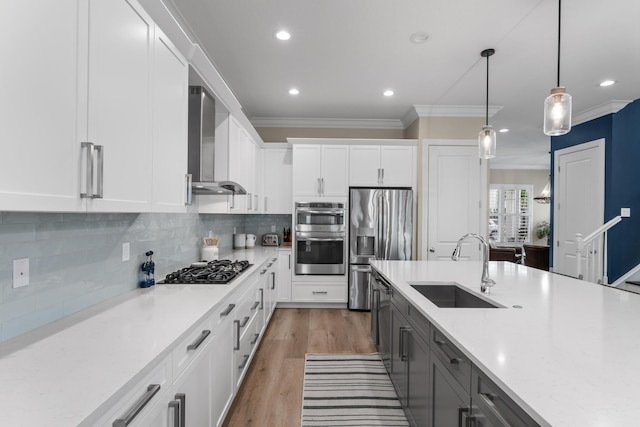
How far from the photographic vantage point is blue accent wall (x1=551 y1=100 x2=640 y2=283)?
14.1ft

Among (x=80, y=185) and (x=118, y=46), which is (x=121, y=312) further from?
(x=118, y=46)

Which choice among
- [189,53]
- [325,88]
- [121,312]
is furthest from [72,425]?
[325,88]

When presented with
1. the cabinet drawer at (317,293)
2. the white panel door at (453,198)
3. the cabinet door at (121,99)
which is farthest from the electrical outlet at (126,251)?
the white panel door at (453,198)

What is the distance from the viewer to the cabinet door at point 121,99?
3.86 feet

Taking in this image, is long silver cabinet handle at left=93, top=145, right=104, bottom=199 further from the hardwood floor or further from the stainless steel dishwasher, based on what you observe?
the stainless steel dishwasher

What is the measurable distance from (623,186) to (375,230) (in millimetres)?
3353

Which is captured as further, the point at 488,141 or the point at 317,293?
the point at 317,293

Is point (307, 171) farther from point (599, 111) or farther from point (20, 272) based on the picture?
point (599, 111)

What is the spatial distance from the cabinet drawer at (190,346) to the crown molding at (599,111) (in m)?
5.54

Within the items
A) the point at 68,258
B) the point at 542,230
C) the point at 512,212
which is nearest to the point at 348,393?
the point at 68,258

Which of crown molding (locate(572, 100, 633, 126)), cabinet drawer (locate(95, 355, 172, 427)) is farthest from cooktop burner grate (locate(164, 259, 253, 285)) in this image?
crown molding (locate(572, 100, 633, 126))

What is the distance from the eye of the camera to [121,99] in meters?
1.33

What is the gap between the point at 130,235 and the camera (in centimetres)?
198

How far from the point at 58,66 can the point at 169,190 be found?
0.87m
